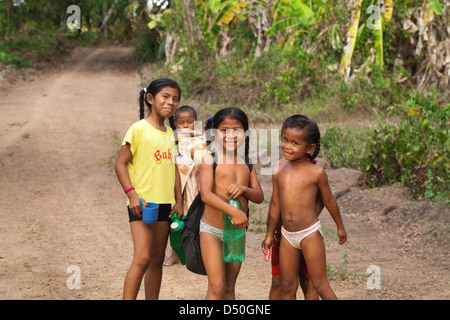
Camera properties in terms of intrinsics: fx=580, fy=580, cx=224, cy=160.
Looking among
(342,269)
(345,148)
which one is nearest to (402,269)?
(342,269)

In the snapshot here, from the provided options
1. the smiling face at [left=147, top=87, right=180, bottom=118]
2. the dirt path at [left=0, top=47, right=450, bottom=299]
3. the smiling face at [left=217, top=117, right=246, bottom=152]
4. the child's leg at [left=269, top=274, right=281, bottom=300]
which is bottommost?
the dirt path at [left=0, top=47, right=450, bottom=299]

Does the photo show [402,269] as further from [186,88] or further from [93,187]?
[186,88]

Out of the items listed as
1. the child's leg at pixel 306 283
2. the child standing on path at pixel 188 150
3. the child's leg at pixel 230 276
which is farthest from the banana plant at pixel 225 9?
the child's leg at pixel 230 276

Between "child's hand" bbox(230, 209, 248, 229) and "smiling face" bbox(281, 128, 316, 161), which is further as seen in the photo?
"smiling face" bbox(281, 128, 316, 161)

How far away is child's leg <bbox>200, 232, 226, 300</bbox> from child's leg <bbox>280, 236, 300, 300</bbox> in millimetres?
338

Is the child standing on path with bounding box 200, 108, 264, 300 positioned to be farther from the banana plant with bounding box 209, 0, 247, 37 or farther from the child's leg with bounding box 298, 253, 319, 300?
the banana plant with bounding box 209, 0, 247, 37

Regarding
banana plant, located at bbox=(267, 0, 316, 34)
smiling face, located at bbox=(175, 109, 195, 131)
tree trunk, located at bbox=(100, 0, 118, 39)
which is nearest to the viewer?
smiling face, located at bbox=(175, 109, 195, 131)

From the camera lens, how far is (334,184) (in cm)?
728

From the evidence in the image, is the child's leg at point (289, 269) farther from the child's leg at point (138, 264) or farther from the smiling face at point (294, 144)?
the child's leg at point (138, 264)

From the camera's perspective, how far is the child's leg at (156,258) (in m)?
3.39

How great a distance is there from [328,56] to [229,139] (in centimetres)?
907

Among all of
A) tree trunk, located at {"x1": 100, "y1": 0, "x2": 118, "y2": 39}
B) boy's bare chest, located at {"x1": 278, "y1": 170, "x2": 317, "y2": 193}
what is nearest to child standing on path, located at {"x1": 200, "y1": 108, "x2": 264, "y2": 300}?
boy's bare chest, located at {"x1": 278, "y1": 170, "x2": 317, "y2": 193}

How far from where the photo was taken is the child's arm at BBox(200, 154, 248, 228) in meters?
3.01

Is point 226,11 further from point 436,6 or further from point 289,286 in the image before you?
point 289,286
